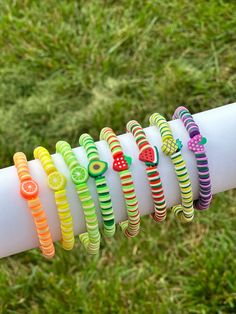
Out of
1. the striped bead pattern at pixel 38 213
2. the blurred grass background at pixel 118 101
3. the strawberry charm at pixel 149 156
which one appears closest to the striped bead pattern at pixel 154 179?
the strawberry charm at pixel 149 156

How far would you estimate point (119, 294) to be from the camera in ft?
5.00

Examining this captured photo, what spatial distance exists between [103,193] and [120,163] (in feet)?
0.11

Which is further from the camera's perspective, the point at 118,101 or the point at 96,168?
the point at 118,101

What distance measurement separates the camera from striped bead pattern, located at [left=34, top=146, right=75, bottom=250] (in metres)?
0.52

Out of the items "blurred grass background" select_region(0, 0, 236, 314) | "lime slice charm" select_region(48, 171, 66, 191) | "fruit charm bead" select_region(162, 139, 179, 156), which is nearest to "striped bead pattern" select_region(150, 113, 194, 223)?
"fruit charm bead" select_region(162, 139, 179, 156)

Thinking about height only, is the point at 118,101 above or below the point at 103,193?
above

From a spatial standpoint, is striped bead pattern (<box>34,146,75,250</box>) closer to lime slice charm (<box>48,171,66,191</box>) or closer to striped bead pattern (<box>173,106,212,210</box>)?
lime slice charm (<box>48,171,66,191</box>)

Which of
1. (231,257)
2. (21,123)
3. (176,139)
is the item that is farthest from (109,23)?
(176,139)

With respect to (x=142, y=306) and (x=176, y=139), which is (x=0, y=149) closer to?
(x=142, y=306)

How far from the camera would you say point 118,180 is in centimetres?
54

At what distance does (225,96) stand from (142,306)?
776 millimetres

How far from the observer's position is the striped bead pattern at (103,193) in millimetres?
530

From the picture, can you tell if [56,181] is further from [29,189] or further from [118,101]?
[118,101]

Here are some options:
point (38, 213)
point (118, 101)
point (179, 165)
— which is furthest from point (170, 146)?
point (118, 101)
